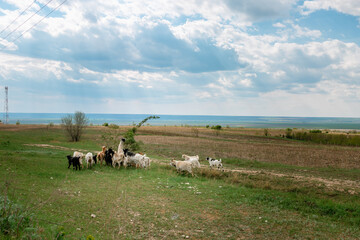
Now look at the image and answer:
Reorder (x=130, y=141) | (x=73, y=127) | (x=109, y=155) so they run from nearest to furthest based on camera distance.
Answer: (x=109, y=155)
(x=130, y=141)
(x=73, y=127)

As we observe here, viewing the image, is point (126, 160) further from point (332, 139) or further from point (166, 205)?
point (332, 139)

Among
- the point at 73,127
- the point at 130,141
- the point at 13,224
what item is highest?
the point at 73,127

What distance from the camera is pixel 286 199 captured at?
12.8 m

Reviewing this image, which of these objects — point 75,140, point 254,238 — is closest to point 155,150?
point 75,140

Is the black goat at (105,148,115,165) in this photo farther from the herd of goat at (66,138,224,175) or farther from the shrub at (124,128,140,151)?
the shrub at (124,128,140,151)

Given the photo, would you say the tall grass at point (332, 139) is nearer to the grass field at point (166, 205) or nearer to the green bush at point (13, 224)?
the grass field at point (166, 205)

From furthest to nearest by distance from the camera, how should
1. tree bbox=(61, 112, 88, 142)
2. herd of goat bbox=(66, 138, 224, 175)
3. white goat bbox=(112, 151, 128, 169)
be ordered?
tree bbox=(61, 112, 88, 142) → white goat bbox=(112, 151, 128, 169) → herd of goat bbox=(66, 138, 224, 175)

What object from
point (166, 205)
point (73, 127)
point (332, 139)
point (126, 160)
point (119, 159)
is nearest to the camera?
point (166, 205)

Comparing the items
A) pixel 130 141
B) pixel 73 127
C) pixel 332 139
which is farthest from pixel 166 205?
pixel 332 139

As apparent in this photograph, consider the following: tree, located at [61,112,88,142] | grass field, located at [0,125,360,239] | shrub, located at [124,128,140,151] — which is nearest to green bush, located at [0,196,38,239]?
grass field, located at [0,125,360,239]

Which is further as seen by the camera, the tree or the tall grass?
the tall grass

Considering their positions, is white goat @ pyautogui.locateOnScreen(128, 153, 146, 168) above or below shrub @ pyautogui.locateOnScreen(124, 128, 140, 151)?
below

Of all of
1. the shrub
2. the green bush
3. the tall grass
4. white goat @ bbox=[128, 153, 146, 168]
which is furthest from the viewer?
the tall grass

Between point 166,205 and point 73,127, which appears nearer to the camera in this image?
point 166,205
